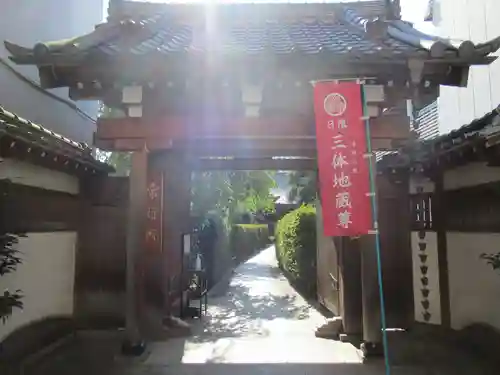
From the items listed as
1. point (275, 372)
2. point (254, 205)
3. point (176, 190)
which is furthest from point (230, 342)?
point (254, 205)

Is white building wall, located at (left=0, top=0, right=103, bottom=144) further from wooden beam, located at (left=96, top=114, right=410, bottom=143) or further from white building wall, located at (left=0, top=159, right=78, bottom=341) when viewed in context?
wooden beam, located at (left=96, top=114, right=410, bottom=143)

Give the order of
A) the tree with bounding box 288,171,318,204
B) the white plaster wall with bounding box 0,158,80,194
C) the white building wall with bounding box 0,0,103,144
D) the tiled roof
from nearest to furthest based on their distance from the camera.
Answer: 1. the tiled roof
2. the white plaster wall with bounding box 0,158,80,194
3. the white building wall with bounding box 0,0,103,144
4. the tree with bounding box 288,171,318,204

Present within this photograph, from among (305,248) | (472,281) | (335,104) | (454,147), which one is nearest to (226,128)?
(335,104)

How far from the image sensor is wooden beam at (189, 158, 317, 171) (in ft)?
28.8

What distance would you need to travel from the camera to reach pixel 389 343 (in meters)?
6.90

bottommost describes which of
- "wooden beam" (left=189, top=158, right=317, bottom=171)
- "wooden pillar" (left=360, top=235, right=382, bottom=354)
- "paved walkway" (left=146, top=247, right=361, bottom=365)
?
"paved walkway" (left=146, top=247, right=361, bottom=365)

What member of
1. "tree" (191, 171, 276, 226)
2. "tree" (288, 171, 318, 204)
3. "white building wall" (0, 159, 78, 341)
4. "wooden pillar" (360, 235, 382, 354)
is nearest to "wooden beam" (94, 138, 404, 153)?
"white building wall" (0, 159, 78, 341)

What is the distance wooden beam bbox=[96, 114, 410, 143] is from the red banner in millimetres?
878

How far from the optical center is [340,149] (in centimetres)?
503

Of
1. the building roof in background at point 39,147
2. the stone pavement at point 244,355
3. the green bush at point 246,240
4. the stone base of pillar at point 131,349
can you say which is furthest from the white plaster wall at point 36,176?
the green bush at point 246,240

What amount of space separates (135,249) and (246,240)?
59.9ft

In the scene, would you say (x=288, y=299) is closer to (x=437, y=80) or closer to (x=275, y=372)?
(x=275, y=372)

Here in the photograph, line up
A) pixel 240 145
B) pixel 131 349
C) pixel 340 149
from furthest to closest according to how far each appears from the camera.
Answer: pixel 240 145, pixel 131 349, pixel 340 149

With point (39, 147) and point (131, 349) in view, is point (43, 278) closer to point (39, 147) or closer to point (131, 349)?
point (131, 349)
